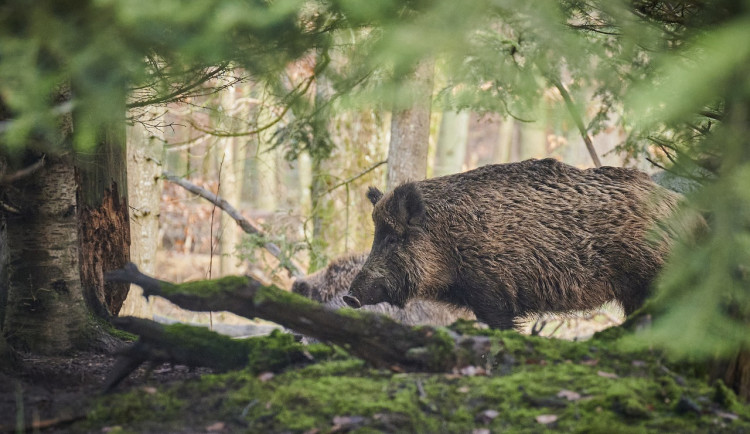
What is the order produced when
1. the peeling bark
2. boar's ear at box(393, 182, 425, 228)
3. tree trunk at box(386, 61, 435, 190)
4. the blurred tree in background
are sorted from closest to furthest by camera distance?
1. the blurred tree in background
2. the peeling bark
3. boar's ear at box(393, 182, 425, 228)
4. tree trunk at box(386, 61, 435, 190)

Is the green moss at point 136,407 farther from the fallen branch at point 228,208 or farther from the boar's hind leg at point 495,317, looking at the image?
the fallen branch at point 228,208

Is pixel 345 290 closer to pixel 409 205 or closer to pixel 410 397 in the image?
pixel 409 205

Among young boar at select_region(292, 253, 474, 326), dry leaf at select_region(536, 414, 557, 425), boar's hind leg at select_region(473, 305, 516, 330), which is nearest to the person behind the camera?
dry leaf at select_region(536, 414, 557, 425)

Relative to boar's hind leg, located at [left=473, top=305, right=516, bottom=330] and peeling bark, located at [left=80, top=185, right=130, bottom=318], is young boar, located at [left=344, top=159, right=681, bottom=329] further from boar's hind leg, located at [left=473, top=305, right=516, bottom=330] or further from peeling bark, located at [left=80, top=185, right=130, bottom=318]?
peeling bark, located at [left=80, top=185, right=130, bottom=318]

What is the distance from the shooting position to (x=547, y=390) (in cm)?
369

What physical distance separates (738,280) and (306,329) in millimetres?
2211

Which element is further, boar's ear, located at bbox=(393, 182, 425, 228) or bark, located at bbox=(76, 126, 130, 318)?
boar's ear, located at bbox=(393, 182, 425, 228)

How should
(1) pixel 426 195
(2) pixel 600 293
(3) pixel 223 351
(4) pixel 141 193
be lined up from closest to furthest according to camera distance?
(3) pixel 223 351 < (2) pixel 600 293 < (1) pixel 426 195 < (4) pixel 141 193

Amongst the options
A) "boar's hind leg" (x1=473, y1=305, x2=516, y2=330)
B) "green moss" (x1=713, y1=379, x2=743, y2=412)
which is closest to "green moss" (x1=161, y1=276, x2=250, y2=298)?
"green moss" (x1=713, y1=379, x2=743, y2=412)

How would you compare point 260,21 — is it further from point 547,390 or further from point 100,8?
point 547,390

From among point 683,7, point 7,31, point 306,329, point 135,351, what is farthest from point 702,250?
point 7,31

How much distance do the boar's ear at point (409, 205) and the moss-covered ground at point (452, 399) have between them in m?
2.40

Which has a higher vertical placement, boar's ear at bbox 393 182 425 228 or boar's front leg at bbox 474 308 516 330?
boar's ear at bbox 393 182 425 228

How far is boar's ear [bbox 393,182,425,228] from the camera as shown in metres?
6.40
